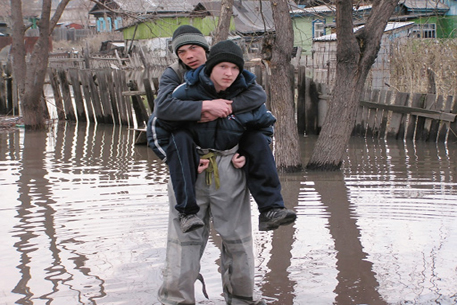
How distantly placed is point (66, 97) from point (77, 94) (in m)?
0.80

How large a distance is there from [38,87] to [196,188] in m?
12.3

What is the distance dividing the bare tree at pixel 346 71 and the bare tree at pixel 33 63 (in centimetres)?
802

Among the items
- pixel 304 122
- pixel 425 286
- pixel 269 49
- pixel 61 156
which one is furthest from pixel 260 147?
pixel 304 122

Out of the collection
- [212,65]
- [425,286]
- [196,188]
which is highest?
[212,65]

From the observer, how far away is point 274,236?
6.02 metres

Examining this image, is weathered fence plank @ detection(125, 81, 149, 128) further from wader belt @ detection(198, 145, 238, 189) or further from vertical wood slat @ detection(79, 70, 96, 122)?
wader belt @ detection(198, 145, 238, 189)

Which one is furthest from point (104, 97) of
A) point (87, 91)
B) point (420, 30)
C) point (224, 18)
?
point (420, 30)

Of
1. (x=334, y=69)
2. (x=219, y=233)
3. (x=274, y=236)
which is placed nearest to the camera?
(x=219, y=233)

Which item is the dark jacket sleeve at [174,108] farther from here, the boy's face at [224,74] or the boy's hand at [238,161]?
the boy's hand at [238,161]

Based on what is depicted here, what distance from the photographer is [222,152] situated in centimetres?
385

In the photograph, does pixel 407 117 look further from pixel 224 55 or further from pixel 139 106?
pixel 224 55

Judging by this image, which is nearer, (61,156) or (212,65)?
(212,65)

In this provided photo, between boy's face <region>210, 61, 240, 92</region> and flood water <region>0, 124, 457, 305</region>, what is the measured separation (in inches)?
62.3

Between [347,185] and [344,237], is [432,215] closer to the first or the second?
[344,237]
